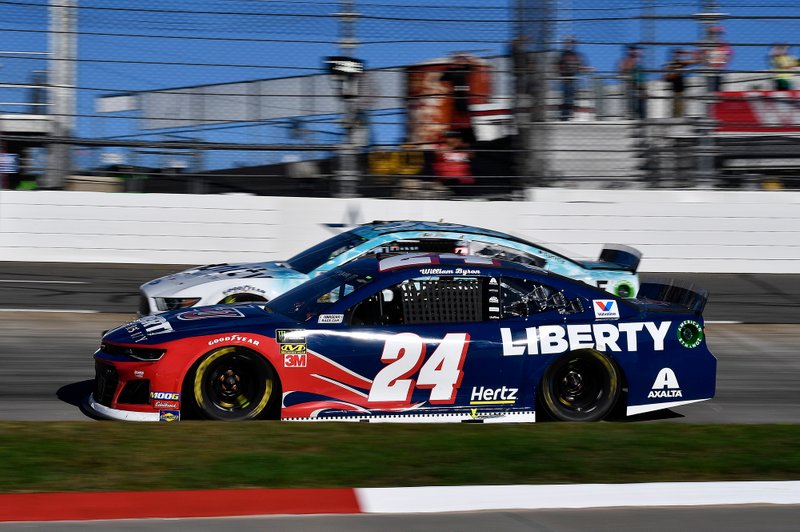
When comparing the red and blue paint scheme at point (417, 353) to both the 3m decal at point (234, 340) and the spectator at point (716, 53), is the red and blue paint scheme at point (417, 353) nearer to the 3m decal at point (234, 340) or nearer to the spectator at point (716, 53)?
the 3m decal at point (234, 340)

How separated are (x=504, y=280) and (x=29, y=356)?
14.9 ft

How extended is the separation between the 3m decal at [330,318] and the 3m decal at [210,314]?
1.76ft

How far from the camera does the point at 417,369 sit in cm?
664

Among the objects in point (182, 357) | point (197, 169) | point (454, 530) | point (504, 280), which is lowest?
point (454, 530)

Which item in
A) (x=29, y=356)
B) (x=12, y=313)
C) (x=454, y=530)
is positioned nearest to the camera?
(x=454, y=530)

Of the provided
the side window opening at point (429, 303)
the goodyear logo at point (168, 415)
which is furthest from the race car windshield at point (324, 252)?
the goodyear logo at point (168, 415)

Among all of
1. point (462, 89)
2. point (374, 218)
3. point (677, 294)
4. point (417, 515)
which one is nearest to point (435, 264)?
point (677, 294)

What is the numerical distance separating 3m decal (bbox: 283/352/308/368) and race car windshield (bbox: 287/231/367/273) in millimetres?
2435

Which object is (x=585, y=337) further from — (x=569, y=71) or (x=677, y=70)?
(x=677, y=70)

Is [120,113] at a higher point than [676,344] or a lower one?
higher

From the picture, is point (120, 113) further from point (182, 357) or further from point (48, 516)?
point (48, 516)

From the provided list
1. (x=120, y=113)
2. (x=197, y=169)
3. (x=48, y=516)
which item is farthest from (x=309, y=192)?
(x=48, y=516)

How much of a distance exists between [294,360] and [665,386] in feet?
8.25

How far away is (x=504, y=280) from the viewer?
22.9 ft
